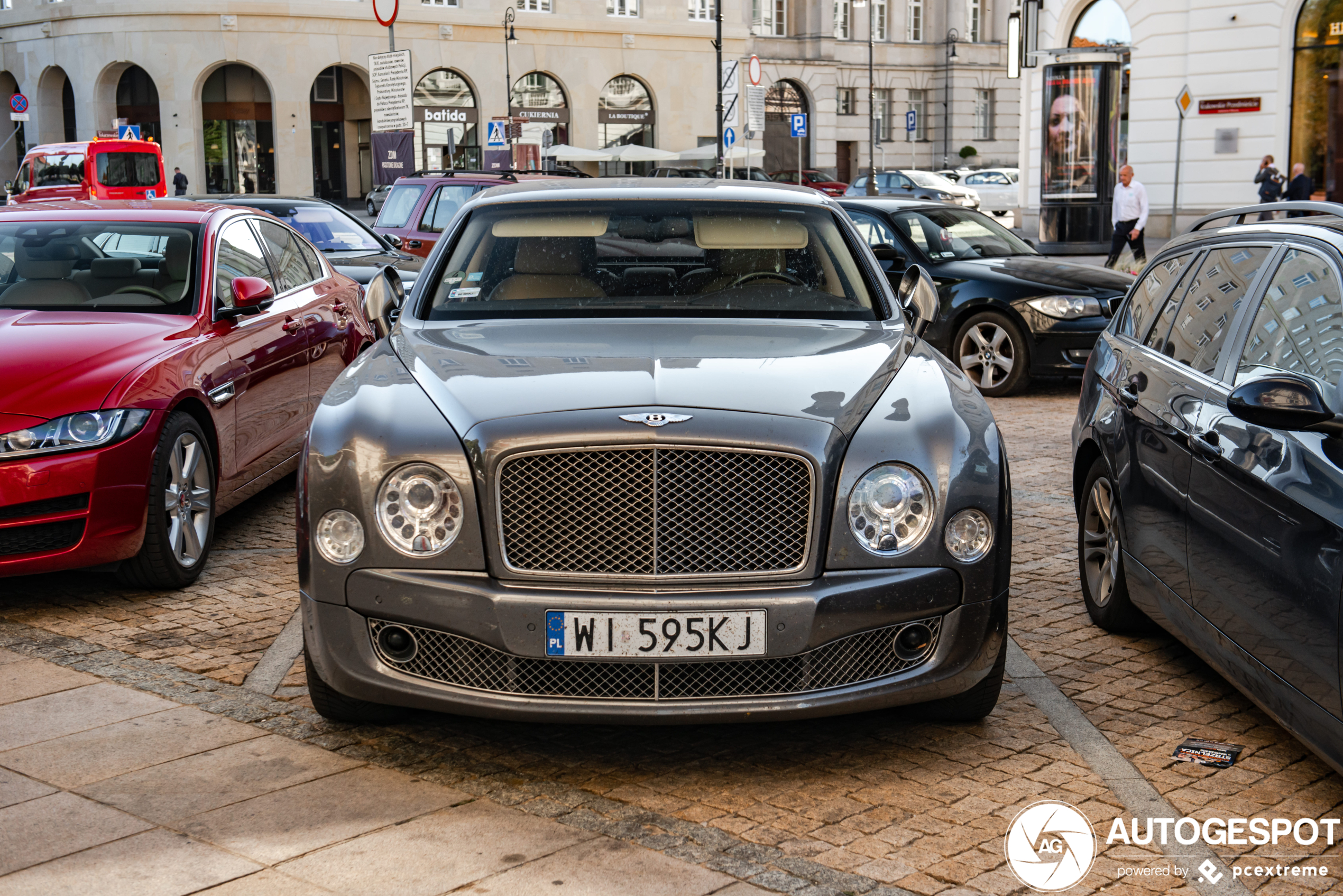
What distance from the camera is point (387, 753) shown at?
4344 millimetres

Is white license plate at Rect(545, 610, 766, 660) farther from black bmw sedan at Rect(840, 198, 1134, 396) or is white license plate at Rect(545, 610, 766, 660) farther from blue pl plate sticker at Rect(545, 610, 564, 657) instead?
black bmw sedan at Rect(840, 198, 1134, 396)

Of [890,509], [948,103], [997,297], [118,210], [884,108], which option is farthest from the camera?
[948,103]

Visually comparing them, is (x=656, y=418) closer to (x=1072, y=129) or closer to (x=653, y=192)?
(x=653, y=192)

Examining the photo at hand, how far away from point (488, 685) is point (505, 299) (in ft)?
5.67

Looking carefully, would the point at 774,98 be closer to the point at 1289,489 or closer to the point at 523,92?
the point at 523,92

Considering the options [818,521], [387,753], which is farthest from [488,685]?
[818,521]

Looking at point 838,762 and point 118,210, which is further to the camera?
point 118,210

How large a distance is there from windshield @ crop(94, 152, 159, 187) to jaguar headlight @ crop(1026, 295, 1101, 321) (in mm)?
25480

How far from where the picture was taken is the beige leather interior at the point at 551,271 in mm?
5227

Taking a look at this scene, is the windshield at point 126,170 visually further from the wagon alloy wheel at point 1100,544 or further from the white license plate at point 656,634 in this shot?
the white license plate at point 656,634

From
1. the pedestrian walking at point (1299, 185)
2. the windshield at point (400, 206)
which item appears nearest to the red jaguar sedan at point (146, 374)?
the windshield at point (400, 206)

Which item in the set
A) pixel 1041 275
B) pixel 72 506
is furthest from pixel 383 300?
pixel 1041 275

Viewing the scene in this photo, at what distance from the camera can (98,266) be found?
7.05 meters

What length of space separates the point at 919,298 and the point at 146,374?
10.3 ft
